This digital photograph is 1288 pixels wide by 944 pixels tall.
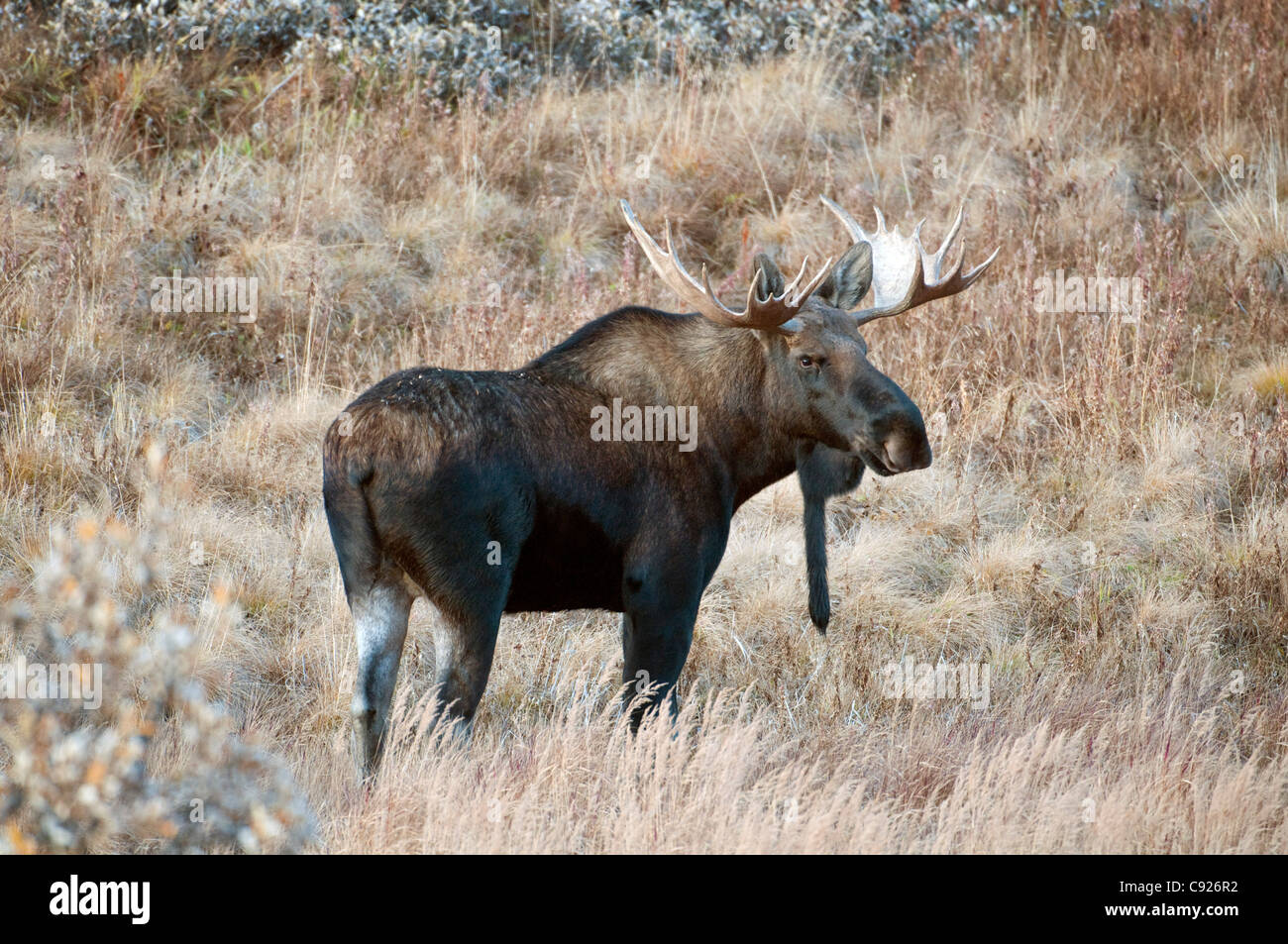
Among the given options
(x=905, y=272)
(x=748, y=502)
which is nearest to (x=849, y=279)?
(x=905, y=272)

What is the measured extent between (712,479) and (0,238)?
588 centimetres

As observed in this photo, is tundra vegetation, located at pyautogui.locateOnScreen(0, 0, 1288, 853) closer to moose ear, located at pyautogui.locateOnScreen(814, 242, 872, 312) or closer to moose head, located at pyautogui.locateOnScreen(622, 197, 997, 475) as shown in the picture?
moose head, located at pyautogui.locateOnScreen(622, 197, 997, 475)

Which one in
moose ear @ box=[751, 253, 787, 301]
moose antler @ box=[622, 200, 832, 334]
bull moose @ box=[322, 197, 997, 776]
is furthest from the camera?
moose ear @ box=[751, 253, 787, 301]

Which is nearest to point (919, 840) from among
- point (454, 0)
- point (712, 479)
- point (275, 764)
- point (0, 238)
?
point (712, 479)

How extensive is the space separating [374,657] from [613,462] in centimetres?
117

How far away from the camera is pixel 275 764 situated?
3.72 meters

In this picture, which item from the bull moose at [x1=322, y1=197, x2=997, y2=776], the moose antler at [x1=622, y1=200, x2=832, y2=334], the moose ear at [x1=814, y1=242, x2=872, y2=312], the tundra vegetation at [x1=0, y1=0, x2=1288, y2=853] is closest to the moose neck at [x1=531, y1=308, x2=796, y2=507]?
the bull moose at [x1=322, y1=197, x2=997, y2=776]

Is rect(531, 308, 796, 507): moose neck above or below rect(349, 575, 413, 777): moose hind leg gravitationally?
above

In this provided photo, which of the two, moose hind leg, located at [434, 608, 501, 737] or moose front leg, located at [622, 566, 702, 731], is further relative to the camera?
moose front leg, located at [622, 566, 702, 731]

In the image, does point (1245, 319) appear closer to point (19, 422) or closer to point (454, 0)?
point (454, 0)

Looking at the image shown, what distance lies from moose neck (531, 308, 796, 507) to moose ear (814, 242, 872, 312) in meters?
0.50

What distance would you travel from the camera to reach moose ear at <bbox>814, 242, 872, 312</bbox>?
598cm

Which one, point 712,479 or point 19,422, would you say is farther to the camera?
point 19,422

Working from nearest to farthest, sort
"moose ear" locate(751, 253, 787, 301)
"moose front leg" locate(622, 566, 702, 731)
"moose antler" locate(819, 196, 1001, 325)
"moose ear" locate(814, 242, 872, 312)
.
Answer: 1. "moose front leg" locate(622, 566, 702, 731)
2. "moose ear" locate(751, 253, 787, 301)
3. "moose antler" locate(819, 196, 1001, 325)
4. "moose ear" locate(814, 242, 872, 312)
